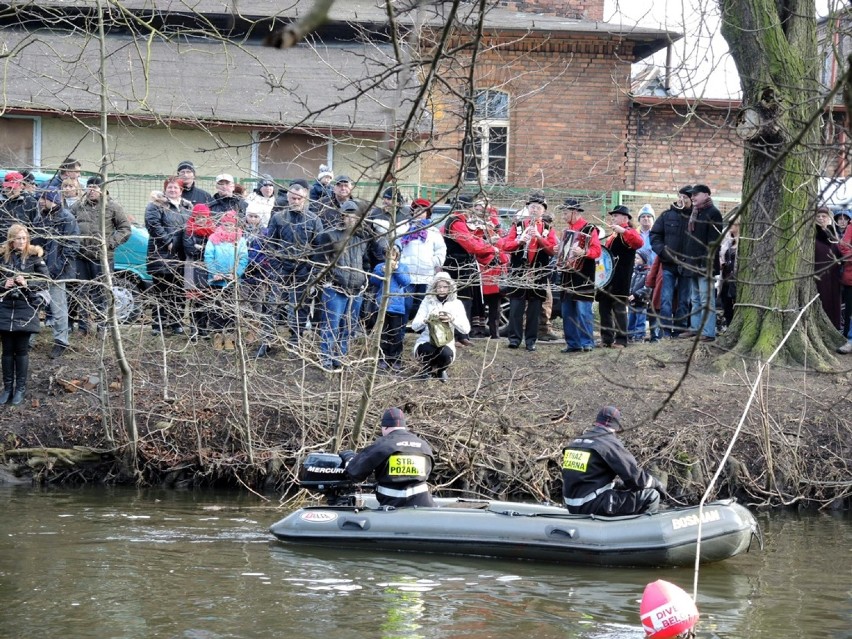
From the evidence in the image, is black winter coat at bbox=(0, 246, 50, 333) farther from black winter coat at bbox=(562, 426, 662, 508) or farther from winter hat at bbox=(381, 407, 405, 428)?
black winter coat at bbox=(562, 426, 662, 508)

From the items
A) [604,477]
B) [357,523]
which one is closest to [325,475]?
[357,523]

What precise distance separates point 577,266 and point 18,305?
6.90 m

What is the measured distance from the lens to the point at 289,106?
21859mm

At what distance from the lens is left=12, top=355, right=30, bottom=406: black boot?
14719 mm

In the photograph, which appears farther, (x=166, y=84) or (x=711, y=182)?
(x=711, y=182)

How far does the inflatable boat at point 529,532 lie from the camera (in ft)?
Answer: 35.2

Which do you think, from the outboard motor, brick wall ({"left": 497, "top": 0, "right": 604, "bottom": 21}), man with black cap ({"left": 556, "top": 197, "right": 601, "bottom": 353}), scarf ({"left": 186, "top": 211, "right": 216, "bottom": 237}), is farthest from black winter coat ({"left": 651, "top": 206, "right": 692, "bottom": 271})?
brick wall ({"left": 497, "top": 0, "right": 604, "bottom": 21})

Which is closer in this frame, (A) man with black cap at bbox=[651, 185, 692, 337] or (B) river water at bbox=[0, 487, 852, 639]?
(B) river water at bbox=[0, 487, 852, 639]

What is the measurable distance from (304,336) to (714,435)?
16.3 ft

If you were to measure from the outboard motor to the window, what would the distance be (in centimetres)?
300

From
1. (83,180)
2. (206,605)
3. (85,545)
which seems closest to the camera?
(206,605)

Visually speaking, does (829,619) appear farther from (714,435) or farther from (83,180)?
(83,180)

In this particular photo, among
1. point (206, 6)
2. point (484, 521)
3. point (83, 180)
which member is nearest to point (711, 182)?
point (206, 6)

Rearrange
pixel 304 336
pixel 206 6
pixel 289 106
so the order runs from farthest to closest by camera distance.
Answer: pixel 206 6, pixel 289 106, pixel 304 336
